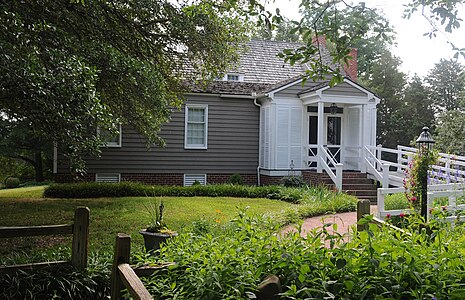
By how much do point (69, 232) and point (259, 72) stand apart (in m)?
16.4

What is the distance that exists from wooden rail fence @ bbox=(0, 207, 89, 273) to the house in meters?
12.4

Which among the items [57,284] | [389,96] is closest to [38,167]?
[57,284]

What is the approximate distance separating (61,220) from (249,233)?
26.2 feet

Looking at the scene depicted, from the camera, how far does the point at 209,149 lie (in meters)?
18.7

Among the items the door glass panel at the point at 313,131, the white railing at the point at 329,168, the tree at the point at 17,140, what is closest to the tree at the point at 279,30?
the door glass panel at the point at 313,131

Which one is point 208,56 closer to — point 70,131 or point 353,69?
point 70,131

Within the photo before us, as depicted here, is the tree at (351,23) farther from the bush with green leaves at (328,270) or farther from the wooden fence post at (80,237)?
the wooden fence post at (80,237)

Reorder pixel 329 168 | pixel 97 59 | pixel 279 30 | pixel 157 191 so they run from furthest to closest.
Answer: pixel 329 168, pixel 157 191, pixel 97 59, pixel 279 30

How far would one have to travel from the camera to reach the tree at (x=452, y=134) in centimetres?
2468

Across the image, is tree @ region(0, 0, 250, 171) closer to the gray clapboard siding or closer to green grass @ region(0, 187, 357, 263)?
green grass @ region(0, 187, 357, 263)

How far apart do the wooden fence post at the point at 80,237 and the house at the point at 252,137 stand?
487 inches

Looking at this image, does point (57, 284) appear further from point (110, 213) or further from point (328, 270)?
point (110, 213)

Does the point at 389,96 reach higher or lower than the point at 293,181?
higher

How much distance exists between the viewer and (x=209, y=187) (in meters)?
15.9
